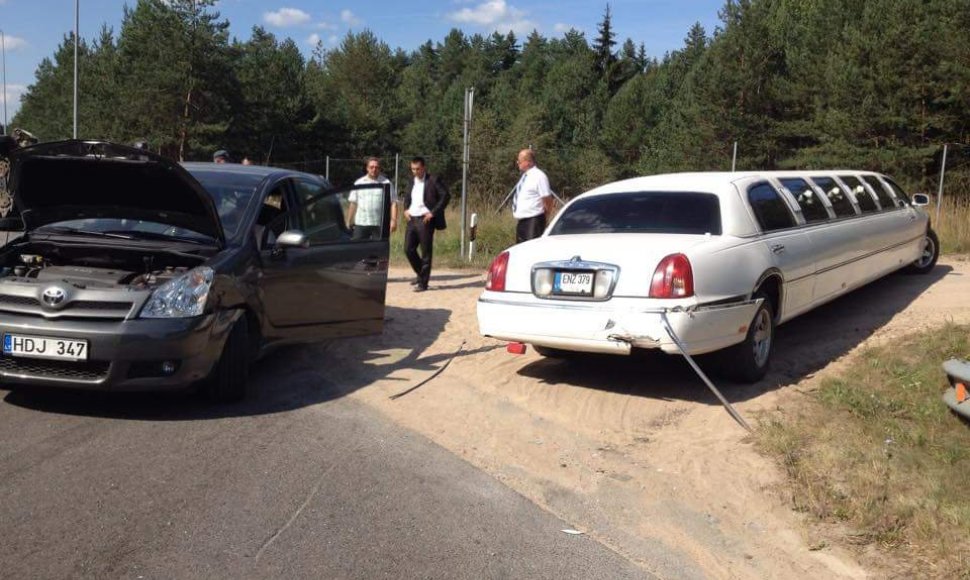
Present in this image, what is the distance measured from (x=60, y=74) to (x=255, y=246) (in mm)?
78432

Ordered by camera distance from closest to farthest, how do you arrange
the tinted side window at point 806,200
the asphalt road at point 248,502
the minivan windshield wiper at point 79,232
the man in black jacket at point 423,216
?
the asphalt road at point 248,502 → the minivan windshield wiper at point 79,232 → the tinted side window at point 806,200 → the man in black jacket at point 423,216

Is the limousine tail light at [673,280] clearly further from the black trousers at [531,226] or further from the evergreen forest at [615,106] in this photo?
the evergreen forest at [615,106]

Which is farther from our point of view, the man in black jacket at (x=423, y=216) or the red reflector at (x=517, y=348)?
the man in black jacket at (x=423, y=216)

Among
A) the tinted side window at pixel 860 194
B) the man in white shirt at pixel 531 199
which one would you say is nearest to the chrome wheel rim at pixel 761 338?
the tinted side window at pixel 860 194

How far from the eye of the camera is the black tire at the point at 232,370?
19.8 ft

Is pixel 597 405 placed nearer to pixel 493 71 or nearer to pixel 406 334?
pixel 406 334

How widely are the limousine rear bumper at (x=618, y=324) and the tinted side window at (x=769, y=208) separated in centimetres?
89

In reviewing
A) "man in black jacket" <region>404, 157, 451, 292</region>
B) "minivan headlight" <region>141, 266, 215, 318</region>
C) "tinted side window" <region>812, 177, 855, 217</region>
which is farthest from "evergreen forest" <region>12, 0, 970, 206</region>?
"minivan headlight" <region>141, 266, 215, 318</region>

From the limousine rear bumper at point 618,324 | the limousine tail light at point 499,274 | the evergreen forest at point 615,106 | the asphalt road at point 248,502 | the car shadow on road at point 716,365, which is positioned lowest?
the asphalt road at point 248,502

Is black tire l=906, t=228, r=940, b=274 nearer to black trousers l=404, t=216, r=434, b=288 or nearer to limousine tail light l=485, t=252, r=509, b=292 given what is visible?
black trousers l=404, t=216, r=434, b=288

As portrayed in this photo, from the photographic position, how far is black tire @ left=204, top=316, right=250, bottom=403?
19.8 feet

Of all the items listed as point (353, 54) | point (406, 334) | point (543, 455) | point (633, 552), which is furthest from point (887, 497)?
point (353, 54)

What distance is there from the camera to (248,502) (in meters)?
4.48

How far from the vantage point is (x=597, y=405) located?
654cm
